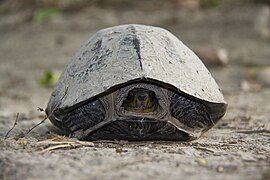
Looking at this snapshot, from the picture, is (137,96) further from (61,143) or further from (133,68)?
(61,143)

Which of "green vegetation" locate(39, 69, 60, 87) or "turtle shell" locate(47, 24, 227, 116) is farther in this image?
"green vegetation" locate(39, 69, 60, 87)

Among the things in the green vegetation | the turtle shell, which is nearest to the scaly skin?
the turtle shell

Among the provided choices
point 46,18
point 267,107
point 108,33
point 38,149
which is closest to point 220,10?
point 46,18

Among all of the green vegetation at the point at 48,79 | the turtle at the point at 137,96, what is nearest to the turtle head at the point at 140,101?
the turtle at the point at 137,96

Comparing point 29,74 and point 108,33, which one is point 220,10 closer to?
point 29,74

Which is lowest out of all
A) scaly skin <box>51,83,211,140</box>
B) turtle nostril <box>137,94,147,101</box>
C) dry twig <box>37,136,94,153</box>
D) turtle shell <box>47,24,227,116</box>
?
dry twig <box>37,136,94,153</box>

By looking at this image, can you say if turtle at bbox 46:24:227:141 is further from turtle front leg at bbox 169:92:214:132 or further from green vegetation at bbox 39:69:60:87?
green vegetation at bbox 39:69:60:87
